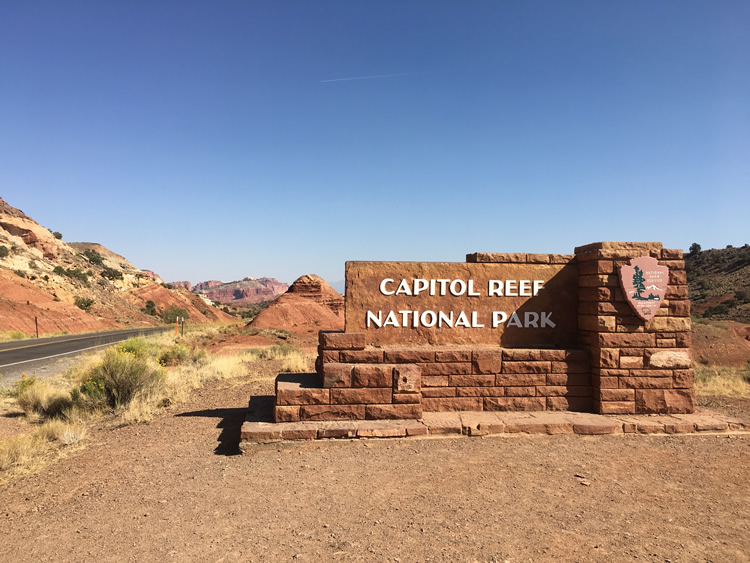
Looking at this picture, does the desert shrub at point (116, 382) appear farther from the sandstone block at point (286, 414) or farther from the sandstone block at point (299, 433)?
the sandstone block at point (299, 433)

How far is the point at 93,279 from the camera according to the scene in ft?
172

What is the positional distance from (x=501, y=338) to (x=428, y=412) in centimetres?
184

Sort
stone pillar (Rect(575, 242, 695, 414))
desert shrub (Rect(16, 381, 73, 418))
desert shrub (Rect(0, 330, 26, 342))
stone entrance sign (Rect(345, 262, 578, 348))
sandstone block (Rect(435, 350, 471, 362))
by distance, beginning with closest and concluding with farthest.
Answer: sandstone block (Rect(435, 350, 471, 362)), stone pillar (Rect(575, 242, 695, 414)), stone entrance sign (Rect(345, 262, 578, 348)), desert shrub (Rect(16, 381, 73, 418)), desert shrub (Rect(0, 330, 26, 342))

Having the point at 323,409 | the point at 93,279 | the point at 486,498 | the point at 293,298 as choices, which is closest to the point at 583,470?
the point at 486,498

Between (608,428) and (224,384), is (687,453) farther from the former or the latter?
(224,384)

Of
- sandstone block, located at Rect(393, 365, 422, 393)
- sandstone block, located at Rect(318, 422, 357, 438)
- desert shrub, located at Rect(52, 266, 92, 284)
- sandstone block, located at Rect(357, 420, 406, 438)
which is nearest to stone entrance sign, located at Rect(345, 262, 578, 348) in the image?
sandstone block, located at Rect(393, 365, 422, 393)

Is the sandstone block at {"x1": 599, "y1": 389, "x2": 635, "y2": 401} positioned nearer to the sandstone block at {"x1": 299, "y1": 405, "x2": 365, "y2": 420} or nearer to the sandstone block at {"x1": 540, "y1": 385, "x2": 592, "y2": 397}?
the sandstone block at {"x1": 540, "y1": 385, "x2": 592, "y2": 397}

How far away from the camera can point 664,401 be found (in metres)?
7.85

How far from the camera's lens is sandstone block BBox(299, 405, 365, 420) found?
7.11m

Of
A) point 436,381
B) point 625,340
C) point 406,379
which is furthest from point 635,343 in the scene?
point 406,379

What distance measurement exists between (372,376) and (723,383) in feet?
35.0

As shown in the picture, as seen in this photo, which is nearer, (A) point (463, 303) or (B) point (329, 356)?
(B) point (329, 356)

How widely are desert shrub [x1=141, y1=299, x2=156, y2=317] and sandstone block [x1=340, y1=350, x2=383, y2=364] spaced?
169ft

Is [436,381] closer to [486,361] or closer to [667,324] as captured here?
[486,361]
